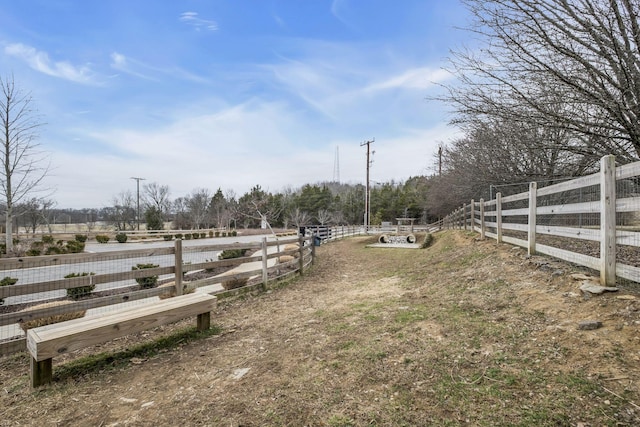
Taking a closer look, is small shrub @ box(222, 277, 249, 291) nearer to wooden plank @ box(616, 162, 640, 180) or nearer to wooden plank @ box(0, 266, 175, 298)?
wooden plank @ box(0, 266, 175, 298)

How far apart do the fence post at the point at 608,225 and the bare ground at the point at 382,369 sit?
Result: 0.23 metres

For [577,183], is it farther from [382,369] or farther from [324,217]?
[324,217]

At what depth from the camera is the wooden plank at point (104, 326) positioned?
2.63m

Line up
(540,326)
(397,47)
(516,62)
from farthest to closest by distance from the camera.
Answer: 1. (397,47)
2. (516,62)
3. (540,326)

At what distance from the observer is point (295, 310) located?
16.0 feet

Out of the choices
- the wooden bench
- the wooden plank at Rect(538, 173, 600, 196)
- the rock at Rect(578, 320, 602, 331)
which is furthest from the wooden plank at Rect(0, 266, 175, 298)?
the wooden plank at Rect(538, 173, 600, 196)

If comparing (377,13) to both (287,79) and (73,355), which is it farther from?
(73,355)

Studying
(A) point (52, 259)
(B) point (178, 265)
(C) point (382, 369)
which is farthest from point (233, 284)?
(C) point (382, 369)

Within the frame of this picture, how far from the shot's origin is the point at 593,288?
3.05 meters

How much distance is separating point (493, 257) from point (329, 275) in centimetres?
399

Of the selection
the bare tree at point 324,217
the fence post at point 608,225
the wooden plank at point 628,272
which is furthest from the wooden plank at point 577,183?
the bare tree at point 324,217

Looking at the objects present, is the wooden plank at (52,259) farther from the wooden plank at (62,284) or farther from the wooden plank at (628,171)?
the wooden plank at (628,171)

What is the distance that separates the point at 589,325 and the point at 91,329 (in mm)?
4295

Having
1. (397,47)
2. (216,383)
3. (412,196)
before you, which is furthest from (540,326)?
(412,196)
